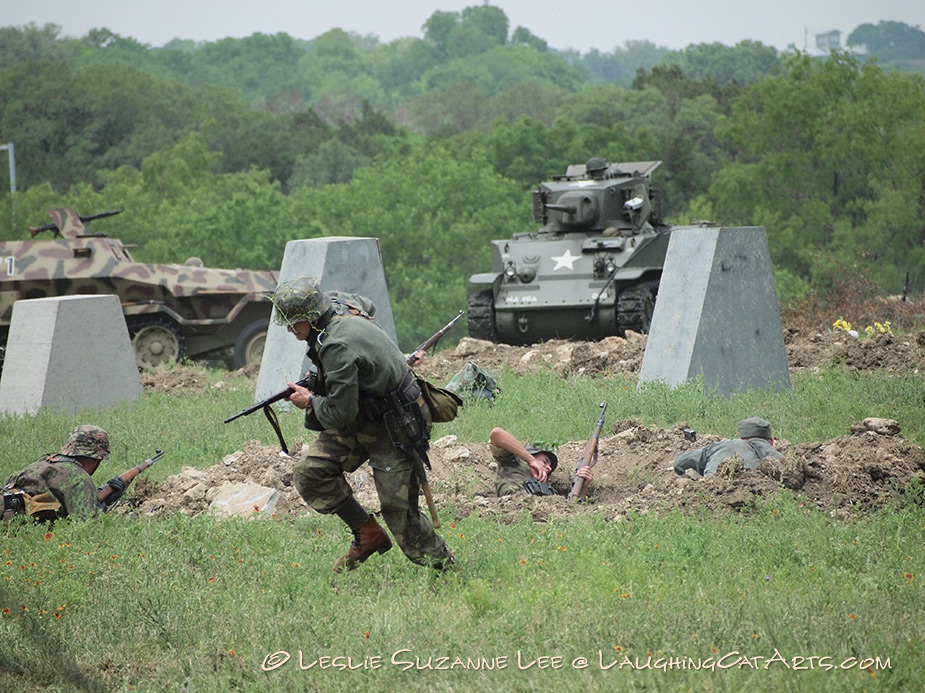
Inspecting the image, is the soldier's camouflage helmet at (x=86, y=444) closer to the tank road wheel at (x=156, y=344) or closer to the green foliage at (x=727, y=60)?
the tank road wheel at (x=156, y=344)

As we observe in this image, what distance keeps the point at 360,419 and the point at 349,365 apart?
1.45 feet

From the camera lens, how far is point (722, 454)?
7938 mm

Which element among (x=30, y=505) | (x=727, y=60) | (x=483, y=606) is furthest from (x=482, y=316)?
(x=727, y=60)

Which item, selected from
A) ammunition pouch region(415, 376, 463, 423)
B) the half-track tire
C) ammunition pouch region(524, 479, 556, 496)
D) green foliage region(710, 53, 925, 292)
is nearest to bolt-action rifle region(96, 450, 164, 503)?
ammunition pouch region(524, 479, 556, 496)

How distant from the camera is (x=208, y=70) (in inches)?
3939

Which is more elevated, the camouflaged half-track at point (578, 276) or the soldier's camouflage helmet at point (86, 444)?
the soldier's camouflage helmet at point (86, 444)

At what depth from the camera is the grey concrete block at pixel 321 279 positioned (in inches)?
476

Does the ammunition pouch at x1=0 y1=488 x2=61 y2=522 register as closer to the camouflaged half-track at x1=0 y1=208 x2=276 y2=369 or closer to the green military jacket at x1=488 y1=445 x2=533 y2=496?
the green military jacket at x1=488 y1=445 x2=533 y2=496

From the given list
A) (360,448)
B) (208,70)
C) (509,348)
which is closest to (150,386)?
(509,348)

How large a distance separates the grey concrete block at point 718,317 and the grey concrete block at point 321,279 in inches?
109

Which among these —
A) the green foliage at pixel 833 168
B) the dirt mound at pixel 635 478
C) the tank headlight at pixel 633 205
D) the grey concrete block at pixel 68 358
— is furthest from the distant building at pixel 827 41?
the dirt mound at pixel 635 478

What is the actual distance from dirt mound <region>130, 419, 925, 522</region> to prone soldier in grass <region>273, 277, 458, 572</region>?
54.4 inches

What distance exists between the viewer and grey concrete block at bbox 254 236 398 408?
12.1 m

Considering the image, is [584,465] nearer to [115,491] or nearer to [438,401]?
[438,401]
